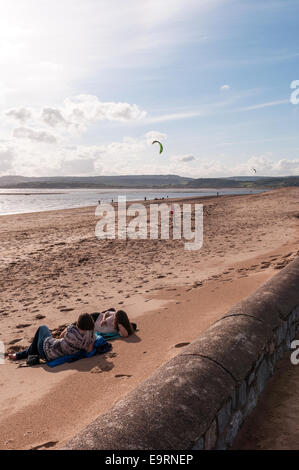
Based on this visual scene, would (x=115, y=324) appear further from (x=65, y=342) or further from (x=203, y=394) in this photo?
(x=203, y=394)

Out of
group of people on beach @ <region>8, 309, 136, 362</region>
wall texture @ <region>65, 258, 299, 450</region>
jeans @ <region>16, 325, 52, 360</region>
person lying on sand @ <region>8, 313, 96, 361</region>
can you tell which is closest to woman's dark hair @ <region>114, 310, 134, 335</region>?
group of people on beach @ <region>8, 309, 136, 362</region>

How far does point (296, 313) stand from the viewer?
210 inches

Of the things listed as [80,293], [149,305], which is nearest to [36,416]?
[149,305]

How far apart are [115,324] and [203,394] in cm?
419

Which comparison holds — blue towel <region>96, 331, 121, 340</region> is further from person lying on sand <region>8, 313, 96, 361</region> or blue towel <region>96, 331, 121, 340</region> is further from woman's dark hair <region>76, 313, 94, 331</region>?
woman's dark hair <region>76, 313, 94, 331</region>

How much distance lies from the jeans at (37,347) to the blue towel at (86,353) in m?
0.27

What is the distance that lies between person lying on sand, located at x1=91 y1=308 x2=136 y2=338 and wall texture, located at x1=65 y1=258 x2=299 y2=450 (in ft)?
9.06

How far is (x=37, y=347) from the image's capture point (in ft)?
20.2

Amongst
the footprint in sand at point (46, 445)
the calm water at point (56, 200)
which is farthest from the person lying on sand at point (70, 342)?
the calm water at point (56, 200)

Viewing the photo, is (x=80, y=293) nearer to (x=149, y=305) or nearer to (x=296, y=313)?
(x=149, y=305)

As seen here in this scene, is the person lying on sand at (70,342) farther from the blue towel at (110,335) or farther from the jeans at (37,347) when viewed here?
the blue towel at (110,335)

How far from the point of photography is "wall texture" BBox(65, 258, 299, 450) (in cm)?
248

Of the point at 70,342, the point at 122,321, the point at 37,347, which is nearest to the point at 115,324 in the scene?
the point at 122,321
